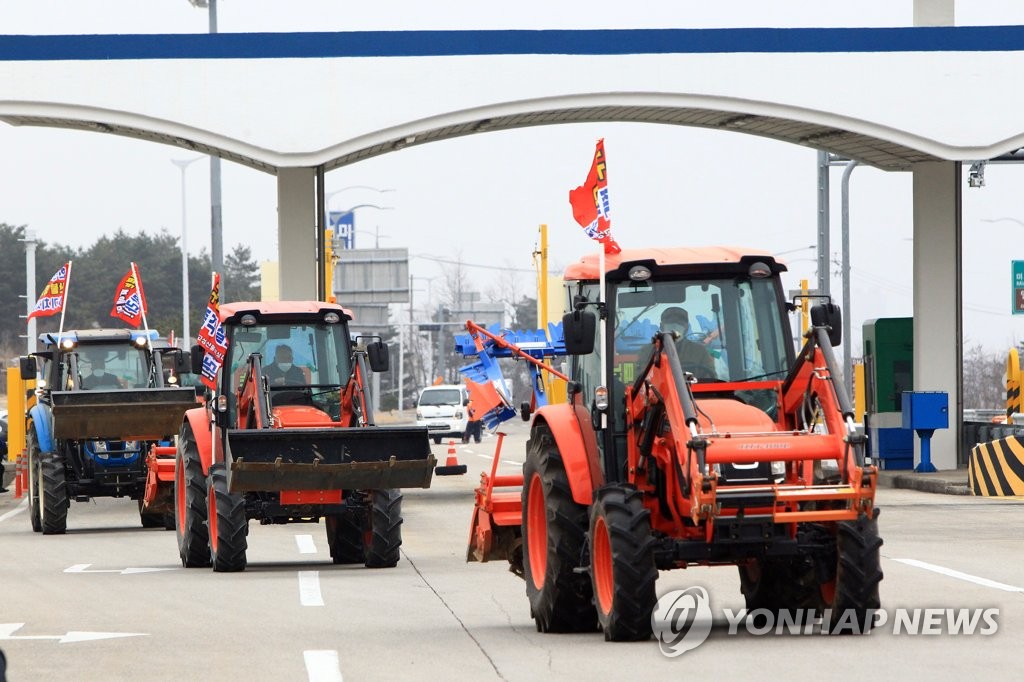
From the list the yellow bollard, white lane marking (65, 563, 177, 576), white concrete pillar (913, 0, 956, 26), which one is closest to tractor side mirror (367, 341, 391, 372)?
white lane marking (65, 563, 177, 576)

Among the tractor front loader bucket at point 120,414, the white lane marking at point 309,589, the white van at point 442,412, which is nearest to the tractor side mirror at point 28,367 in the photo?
the tractor front loader bucket at point 120,414

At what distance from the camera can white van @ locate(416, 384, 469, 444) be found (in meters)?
64.2

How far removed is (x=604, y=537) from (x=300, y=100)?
19069mm

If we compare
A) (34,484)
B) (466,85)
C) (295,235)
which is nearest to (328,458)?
(34,484)

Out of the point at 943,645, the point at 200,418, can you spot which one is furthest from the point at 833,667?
the point at 200,418

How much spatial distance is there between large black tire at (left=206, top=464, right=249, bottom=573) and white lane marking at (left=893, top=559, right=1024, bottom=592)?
619cm

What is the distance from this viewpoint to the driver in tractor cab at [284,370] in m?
19.2

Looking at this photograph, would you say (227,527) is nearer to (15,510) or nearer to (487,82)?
(487,82)

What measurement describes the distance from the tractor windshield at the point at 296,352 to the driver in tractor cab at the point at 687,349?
7841 millimetres

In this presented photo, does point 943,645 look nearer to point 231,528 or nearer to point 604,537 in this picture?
point 604,537

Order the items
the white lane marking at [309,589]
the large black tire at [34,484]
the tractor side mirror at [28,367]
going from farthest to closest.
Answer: the tractor side mirror at [28,367]
the large black tire at [34,484]
the white lane marking at [309,589]

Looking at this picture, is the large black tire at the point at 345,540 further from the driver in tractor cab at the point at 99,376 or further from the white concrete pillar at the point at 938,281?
the white concrete pillar at the point at 938,281

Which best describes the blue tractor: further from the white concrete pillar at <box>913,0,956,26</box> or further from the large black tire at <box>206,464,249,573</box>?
the white concrete pillar at <box>913,0,956,26</box>

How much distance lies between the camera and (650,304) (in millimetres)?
12062
